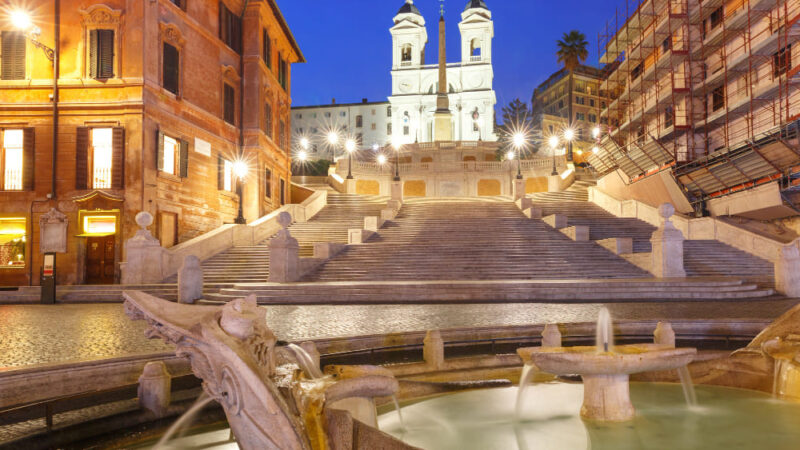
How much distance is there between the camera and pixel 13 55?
67.4 feet

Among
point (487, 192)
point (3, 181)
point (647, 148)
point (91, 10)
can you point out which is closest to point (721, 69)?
point (647, 148)

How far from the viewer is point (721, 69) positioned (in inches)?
1209

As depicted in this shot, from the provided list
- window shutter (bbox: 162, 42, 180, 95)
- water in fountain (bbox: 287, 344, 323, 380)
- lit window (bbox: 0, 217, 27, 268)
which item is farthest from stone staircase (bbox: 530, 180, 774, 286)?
lit window (bbox: 0, 217, 27, 268)

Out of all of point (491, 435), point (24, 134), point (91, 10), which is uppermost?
point (91, 10)

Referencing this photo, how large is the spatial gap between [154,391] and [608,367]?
168 inches

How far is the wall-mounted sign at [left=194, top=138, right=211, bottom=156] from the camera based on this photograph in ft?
78.3

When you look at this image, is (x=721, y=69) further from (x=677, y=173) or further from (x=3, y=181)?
(x=3, y=181)

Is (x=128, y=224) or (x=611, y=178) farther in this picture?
(x=611, y=178)

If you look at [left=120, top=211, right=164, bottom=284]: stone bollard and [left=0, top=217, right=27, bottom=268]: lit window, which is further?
[left=0, top=217, right=27, bottom=268]: lit window

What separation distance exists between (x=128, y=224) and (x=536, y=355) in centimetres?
1909

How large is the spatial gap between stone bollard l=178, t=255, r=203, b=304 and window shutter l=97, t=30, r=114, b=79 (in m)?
11.1

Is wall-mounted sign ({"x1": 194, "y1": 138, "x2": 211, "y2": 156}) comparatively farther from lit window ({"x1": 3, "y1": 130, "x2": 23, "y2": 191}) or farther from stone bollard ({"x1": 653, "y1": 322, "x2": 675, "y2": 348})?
stone bollard ({"x1": 653, "y1": 322, "x2": 675, "y2": 348})

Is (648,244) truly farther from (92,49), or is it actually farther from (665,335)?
(92,49)

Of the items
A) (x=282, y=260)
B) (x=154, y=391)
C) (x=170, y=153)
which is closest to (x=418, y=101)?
(x=170, y=153)
